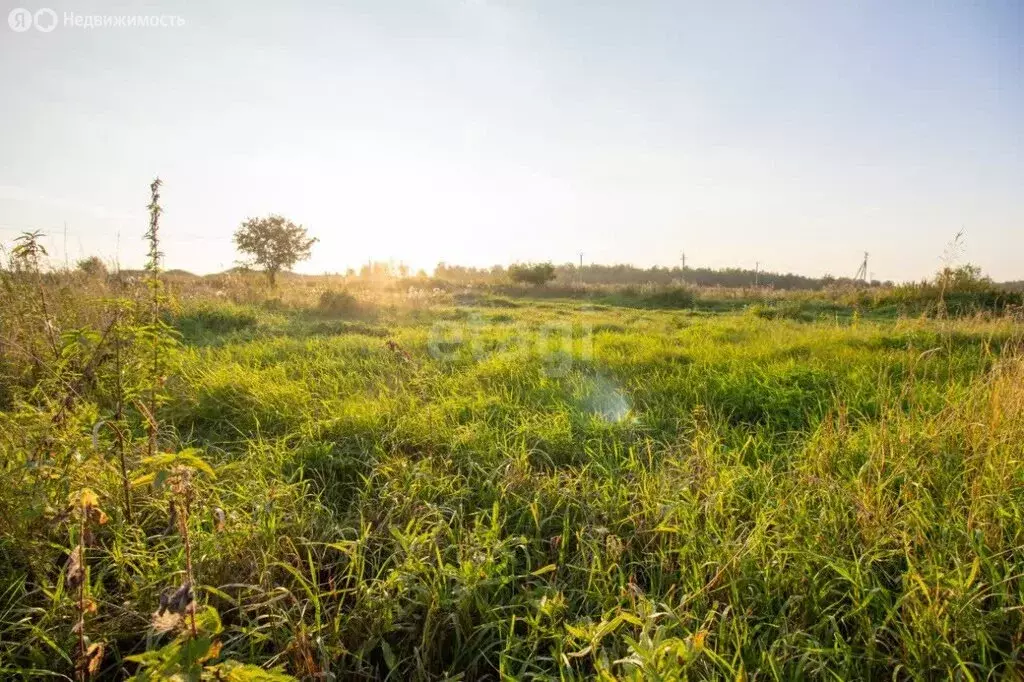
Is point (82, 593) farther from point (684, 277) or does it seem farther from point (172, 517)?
point (684, 277)

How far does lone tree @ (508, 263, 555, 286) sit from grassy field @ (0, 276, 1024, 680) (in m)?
23.1

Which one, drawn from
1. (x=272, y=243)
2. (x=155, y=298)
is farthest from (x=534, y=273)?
(x=155, y=298)

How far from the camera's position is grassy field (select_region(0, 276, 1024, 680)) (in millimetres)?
1605

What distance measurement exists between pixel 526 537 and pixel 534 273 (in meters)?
25.2

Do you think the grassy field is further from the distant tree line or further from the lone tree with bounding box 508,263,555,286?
the distant tree line

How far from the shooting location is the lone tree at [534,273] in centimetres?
2694

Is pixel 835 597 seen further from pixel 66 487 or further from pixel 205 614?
pixel 66 487

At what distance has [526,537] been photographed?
2.21 m

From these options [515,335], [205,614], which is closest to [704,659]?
[205,614]

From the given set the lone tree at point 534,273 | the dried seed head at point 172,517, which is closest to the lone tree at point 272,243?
the lone tree at point 534,273

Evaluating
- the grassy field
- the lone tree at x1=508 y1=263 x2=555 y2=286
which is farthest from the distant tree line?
the grassy field

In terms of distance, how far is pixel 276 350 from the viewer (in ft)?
20.2

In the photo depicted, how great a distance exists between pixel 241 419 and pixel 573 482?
2.66 metres

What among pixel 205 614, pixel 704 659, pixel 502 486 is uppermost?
pixel 205 614
